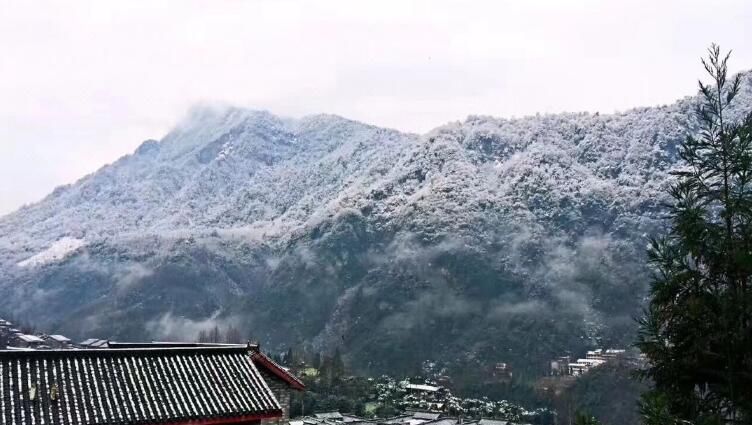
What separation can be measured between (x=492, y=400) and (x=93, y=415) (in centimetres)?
11995

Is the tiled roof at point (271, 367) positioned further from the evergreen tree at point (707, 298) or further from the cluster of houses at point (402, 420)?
the cluster of houses at point (402, 420)

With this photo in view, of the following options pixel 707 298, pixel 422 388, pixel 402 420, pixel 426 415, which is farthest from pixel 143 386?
pixel 422 388

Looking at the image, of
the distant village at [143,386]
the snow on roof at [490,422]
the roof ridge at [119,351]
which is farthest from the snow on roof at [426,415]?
the roof ridge at [119,351]

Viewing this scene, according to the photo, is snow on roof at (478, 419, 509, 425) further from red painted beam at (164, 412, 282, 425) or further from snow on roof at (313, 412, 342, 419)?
red painted beam at (164, 412, 282, 425)

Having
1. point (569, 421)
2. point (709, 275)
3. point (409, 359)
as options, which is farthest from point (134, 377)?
point (409, 359)

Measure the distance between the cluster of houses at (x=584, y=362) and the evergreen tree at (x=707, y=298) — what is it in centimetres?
13163

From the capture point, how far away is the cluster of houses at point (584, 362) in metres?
149

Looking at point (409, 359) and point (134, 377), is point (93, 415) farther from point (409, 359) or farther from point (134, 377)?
point (409, 359)

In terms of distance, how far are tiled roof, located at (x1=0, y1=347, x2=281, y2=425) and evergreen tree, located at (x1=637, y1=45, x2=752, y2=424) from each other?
11.6 metres

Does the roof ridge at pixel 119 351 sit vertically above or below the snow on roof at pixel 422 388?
above

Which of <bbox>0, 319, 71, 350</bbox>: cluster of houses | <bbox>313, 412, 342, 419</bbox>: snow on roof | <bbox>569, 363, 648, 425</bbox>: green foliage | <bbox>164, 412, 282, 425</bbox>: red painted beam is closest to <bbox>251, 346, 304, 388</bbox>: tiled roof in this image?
<bbox>164, 412, 282, 425</bbox>: red painted beam

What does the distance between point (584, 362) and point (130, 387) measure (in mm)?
148400

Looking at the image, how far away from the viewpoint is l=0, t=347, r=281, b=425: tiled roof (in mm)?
19531

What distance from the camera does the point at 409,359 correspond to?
6919 inches
